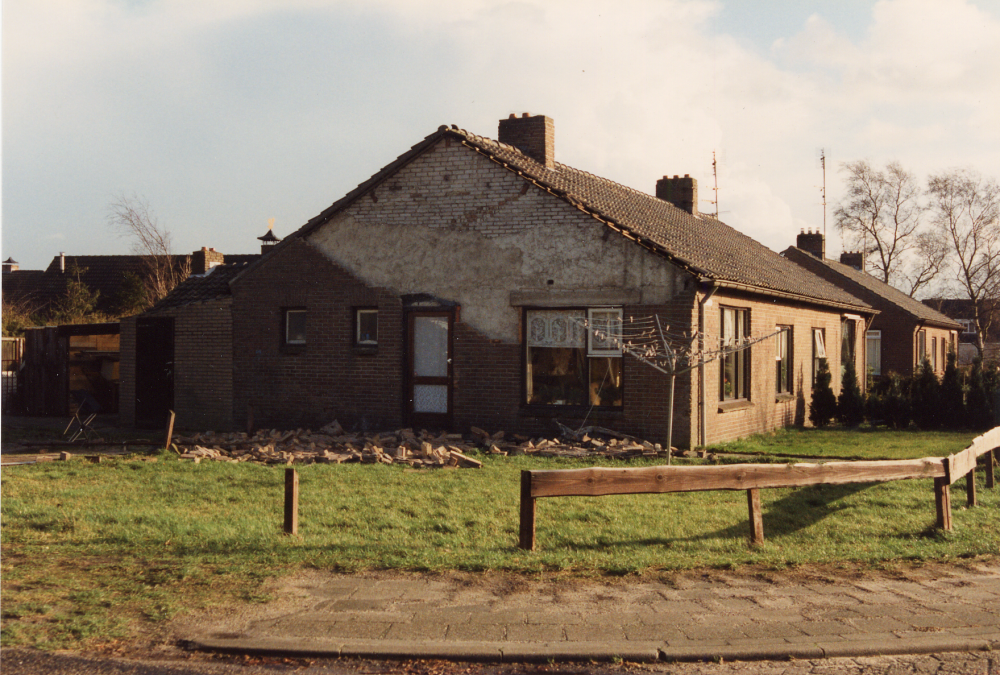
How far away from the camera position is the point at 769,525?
956 cm

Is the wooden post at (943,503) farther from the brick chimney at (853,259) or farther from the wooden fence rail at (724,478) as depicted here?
the brick chimney at (853,259)

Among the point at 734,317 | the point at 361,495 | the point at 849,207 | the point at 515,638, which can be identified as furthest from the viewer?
the point at 849,207

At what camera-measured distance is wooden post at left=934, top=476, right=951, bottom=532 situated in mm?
9195

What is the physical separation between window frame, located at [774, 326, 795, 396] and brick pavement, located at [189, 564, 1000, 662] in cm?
1270

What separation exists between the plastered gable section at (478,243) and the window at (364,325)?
69 cm

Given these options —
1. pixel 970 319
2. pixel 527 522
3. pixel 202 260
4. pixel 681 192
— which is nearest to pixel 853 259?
pixel 970 319

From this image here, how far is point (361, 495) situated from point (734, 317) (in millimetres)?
9265

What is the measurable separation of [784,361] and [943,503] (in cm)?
1127

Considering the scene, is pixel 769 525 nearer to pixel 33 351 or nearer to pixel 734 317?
pixel 734 317

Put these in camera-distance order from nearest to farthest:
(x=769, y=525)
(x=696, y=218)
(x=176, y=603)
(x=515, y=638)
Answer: (x=515, y=638), (x=176, y=603), (x=769, y=525), (x=696, y=218)

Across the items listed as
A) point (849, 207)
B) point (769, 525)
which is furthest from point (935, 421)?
point (849, 207)

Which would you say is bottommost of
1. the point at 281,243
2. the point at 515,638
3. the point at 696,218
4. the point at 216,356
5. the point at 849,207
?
the point at 515,638

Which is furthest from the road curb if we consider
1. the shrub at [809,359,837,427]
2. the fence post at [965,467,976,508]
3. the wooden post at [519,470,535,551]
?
the shrub at [809,359,837,427]

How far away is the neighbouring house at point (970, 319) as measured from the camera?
176ft
